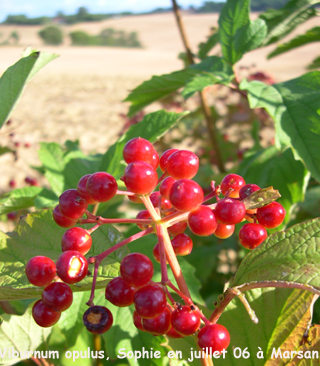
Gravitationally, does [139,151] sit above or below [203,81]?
above

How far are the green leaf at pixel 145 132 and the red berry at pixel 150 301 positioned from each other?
77 centimetres

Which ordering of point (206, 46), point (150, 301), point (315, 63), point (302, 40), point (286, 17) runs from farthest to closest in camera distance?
point (315, 63)
point (206, 46)
point (302, 40)
point (286, 17)
point (150, 301)

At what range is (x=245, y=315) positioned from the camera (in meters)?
1.00

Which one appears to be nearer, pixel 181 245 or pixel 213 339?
pixel 213 339

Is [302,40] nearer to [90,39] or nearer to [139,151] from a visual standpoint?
[139,151]

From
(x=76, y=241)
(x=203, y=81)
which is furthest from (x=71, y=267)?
(x=203, y=81)

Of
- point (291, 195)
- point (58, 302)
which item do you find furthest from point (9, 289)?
point (291, 195)

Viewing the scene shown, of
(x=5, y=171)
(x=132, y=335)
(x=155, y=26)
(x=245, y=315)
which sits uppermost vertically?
(x=245, y=315)

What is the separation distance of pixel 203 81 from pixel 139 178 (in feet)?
2.80

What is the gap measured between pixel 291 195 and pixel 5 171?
5.43 metres

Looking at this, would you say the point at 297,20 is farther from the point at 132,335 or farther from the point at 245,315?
the point at 132,335

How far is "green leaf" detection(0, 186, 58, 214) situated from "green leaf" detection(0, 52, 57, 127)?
50cm

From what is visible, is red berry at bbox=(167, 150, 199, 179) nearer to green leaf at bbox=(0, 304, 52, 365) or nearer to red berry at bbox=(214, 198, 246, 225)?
red berry at bbox=(214, 198, 246, 225)

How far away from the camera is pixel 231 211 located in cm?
74
